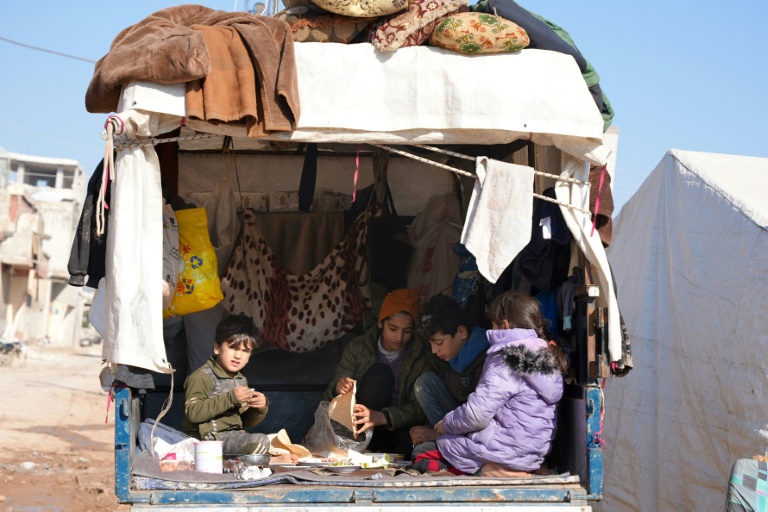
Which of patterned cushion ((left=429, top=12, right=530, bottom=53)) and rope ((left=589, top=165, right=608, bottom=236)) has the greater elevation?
patterned cushion ((left=429, top=12, right=530, bottom=53))

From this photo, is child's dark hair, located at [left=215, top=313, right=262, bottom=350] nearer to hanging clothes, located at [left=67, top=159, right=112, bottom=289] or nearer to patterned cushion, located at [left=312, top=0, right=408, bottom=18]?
hanging clothes, located at [left=67, top=159, right=112, bottom=289]

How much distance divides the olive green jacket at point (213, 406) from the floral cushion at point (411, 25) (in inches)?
78.1

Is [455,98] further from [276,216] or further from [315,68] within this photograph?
[276,216]

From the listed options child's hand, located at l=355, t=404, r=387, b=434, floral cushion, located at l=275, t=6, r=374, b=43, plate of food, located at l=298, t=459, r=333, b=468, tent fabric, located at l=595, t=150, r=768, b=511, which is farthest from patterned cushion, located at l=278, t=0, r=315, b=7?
tent fabric, located at l=595, t=150, r=768, b=511

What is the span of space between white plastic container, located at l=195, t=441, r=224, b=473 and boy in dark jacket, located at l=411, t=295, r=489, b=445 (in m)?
1.18

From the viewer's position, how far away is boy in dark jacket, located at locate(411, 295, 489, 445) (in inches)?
192

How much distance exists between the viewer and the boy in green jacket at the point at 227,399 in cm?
460

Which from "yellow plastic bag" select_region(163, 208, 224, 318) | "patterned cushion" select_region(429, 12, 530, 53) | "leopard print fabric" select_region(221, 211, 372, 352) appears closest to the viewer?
"patterned cushion" select_region(429, 12, 530, 53)

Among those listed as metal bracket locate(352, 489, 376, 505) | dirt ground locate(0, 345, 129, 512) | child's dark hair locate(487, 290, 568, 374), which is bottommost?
dirt ground locate(0, 345, 129, 512)

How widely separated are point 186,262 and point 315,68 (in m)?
1.48

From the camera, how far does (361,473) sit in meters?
4.33

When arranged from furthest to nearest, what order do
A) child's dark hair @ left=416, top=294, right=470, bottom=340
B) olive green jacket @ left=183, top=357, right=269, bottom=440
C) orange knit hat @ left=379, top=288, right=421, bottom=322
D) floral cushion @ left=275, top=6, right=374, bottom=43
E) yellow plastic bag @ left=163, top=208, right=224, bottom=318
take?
1. orange knit hat @ left=379, top=288, right=421, bottom=322
2. child's dark hair @ left=416, top=294, right=470, bottom=340
3. yellow plastic bag @ left=163, top=208, right=224, bottom=318
4. olive green jacket @ left=183, top=357, right=269, bottom=440
5. floral cushion @ left=275, top=6, right=374, bottom=43

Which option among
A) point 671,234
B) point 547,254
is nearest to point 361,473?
Result: point 547,254

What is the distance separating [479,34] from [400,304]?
1992 millimetres
